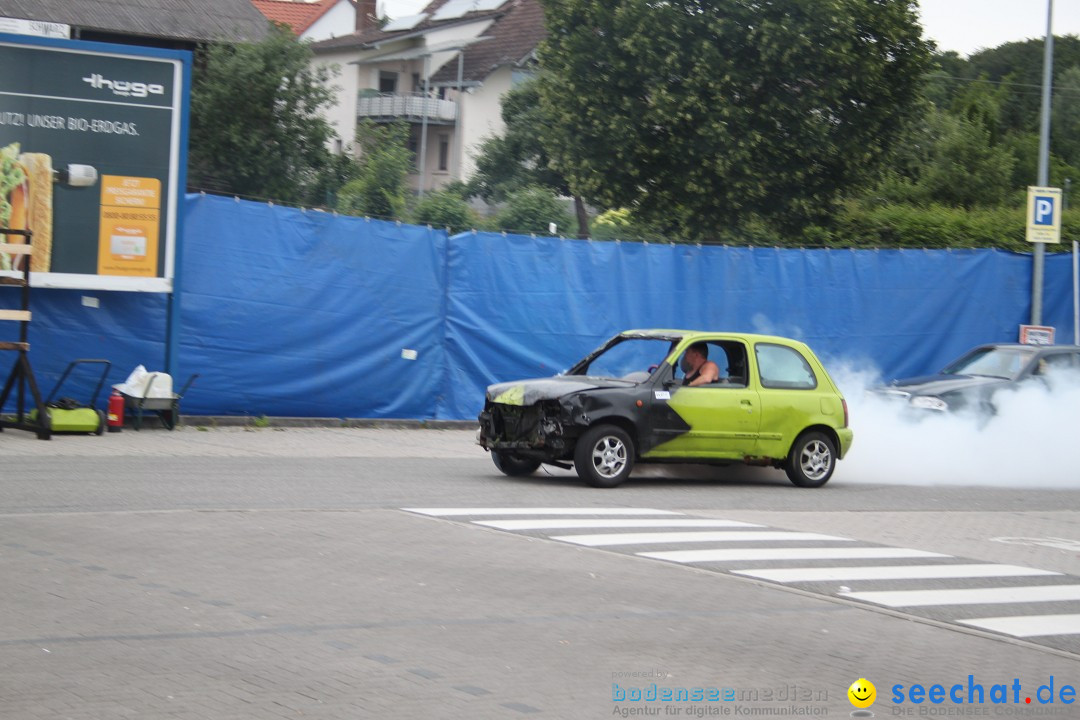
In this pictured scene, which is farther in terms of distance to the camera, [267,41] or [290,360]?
[267,41]

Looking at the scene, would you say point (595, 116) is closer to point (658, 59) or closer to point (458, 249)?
point (658, 59)

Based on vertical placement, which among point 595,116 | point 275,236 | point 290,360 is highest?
point 595,116

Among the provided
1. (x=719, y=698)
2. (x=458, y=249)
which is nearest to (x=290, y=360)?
(x=458, y=249)

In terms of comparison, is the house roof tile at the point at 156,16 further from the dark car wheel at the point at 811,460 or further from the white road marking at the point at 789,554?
the white road marking at the point at 789,554

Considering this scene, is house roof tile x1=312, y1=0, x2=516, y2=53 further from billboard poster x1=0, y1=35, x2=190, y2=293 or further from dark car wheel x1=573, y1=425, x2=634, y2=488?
dark car wheel x1=573, y1=425, x2=634, y2=488

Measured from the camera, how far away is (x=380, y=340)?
19234 mm

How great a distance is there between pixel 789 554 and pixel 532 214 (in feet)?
101

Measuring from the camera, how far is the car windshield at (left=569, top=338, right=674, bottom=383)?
15.4 m

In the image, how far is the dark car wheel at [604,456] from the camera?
1409 cm

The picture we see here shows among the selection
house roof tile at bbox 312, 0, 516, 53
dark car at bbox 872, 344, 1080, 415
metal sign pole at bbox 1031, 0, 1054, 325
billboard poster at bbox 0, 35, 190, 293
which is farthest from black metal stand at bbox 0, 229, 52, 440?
house roof tile at bbox 312, 0, 516, 53

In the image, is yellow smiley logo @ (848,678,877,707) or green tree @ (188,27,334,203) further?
green tree @ (188,27,334,203)

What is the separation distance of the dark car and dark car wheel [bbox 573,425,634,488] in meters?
5.47

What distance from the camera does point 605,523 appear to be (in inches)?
467

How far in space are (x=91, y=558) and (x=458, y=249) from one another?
11401 mm
